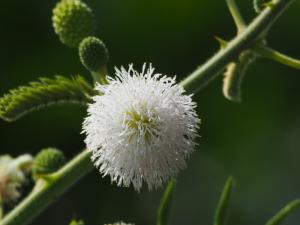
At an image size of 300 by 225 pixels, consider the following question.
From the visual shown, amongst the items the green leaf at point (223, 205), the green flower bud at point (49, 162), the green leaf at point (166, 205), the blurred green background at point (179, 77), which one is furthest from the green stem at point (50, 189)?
the blurred green background at point (179, 77)

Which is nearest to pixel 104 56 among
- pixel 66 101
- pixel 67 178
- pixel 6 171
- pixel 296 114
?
pixel 66 101

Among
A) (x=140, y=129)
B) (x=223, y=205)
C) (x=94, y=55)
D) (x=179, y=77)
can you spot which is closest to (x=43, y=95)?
(x=94, y=55)

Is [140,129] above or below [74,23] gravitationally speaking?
below

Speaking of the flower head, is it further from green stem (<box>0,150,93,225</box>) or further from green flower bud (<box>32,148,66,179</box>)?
green stem (<box>0,150,93,225</box>)

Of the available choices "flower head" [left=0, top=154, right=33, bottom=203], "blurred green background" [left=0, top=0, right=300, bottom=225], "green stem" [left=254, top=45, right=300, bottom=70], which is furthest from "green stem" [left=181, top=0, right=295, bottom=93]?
"blurred green background" [left=0, top=0, right=300, bottom=225]

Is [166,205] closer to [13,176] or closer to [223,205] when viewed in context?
[223,205]

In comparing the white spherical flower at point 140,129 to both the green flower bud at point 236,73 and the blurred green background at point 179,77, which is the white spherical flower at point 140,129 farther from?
the blurred green background at point 179,77
